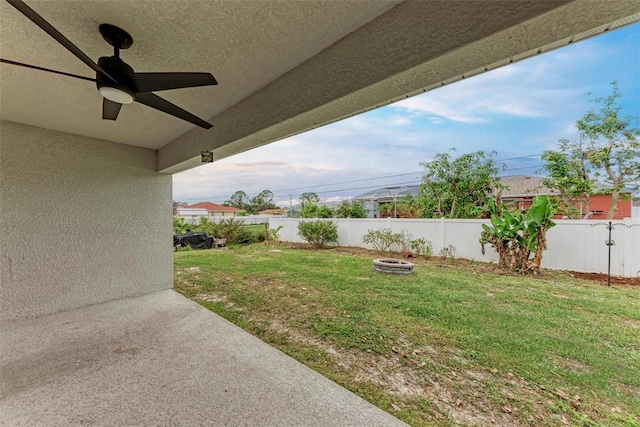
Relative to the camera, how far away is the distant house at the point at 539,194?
6.63 meters

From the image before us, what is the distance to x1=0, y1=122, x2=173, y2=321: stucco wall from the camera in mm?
3170

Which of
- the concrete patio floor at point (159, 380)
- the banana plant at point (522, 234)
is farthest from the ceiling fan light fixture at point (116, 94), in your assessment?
the banana plant at point (522, 234)

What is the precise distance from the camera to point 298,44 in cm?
166

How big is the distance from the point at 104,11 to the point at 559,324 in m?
4.96

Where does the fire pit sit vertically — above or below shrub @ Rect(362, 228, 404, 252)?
below

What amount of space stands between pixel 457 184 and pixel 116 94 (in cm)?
860

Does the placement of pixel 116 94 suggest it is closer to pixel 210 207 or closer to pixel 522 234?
pixel 522 234

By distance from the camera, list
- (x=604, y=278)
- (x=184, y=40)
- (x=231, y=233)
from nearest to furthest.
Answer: (x=184, y=40) → (x=604, y=278) → (x=231, y=233)

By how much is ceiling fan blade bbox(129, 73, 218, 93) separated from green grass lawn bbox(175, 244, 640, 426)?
2.36 metres

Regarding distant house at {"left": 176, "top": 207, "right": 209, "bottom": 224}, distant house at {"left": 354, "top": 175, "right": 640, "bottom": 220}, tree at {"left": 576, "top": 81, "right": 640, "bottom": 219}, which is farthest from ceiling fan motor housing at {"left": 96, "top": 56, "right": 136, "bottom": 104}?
distant house at {"left": 176, "top": 207, "right": 209, "bottom": 224}

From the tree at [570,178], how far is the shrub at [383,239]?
3.95 metres

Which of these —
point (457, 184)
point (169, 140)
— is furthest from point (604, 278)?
point (169, 140)

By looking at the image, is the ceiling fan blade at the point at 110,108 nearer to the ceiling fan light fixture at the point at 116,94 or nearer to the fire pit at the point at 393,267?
the ceiling fan light fixture at the point at 116,94

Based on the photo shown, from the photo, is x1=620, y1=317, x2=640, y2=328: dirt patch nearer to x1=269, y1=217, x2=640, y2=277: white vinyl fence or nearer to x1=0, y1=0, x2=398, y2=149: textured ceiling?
x1=269, y1=217, x2=640, y2=277: white vinyl fence
